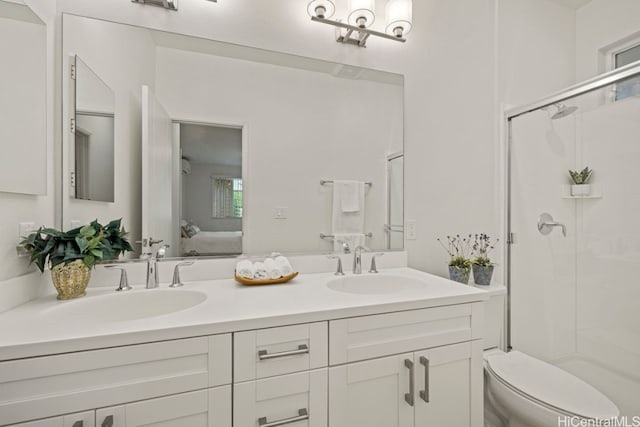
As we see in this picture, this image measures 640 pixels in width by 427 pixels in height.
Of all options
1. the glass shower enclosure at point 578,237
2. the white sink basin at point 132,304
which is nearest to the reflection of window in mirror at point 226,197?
the white sink basin at point 132,304

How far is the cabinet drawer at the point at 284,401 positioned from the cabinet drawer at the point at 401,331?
0.33ft

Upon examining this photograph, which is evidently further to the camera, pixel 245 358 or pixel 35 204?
pixel 35 204

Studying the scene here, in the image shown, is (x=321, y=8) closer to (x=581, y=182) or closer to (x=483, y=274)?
(x=483, y=274)

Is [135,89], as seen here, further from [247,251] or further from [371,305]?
→ [371,305]

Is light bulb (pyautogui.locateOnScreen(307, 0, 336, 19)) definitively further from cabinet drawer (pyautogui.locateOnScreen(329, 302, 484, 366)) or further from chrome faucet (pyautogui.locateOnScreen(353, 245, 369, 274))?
cabinet drawer (pyautogui.locateOnScreen(329, 302, 484, 366))

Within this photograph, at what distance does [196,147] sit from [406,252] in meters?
1.29

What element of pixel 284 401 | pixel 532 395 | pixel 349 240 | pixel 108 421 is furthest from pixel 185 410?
pixel 532 395

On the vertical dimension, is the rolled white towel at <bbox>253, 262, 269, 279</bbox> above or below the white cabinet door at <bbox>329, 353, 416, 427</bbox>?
above

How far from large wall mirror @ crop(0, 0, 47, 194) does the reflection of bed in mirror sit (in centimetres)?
56

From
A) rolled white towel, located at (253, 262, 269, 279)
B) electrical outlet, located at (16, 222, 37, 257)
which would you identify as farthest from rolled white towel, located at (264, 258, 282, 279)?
electrical outlet, located at (16, 222, 37, 257)

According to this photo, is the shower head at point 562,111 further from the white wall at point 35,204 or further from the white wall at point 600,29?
the white wall at point 35,204

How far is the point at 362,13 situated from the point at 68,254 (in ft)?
5.66

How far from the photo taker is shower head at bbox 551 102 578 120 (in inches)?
61.2

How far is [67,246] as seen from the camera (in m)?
1.02
